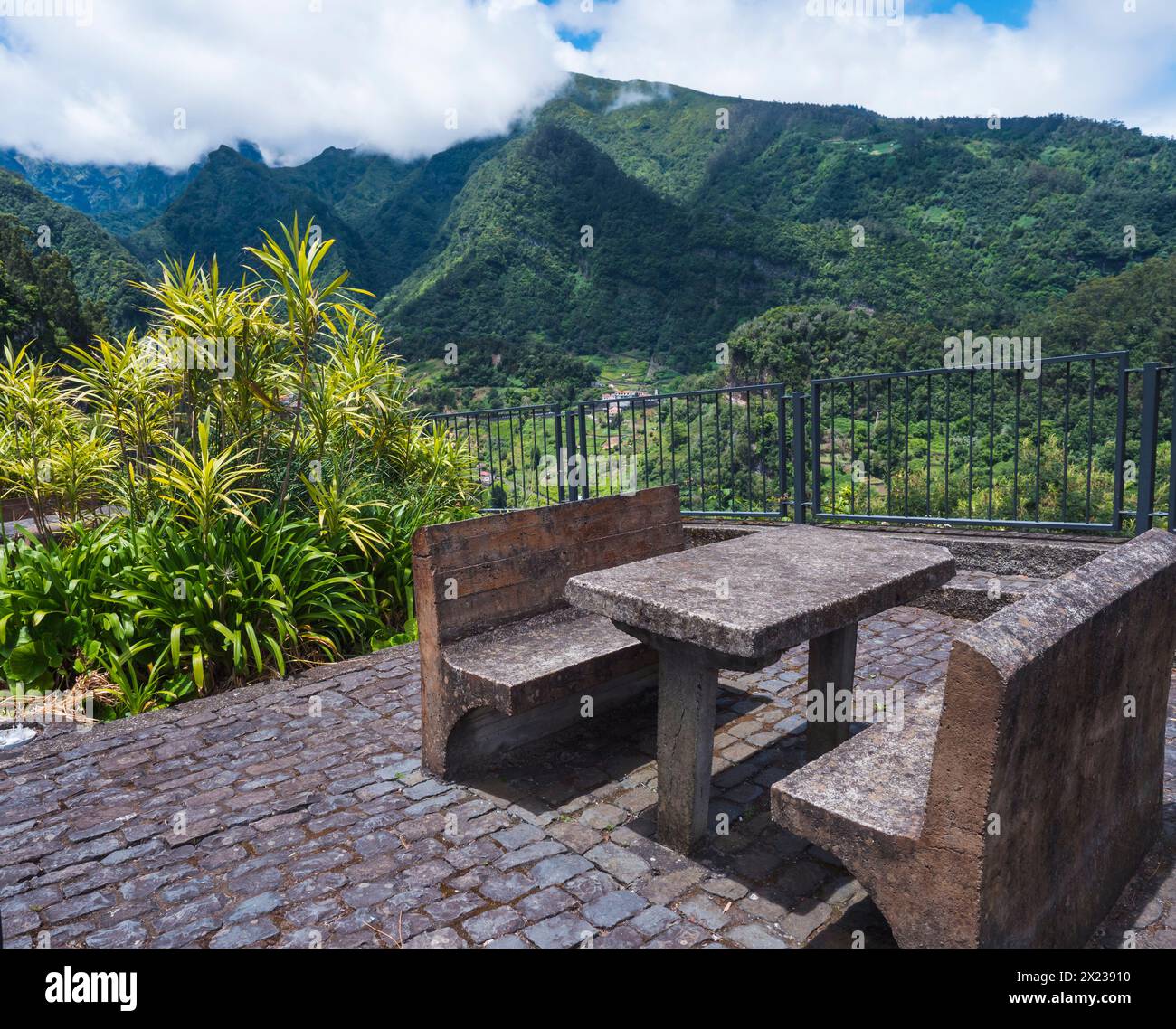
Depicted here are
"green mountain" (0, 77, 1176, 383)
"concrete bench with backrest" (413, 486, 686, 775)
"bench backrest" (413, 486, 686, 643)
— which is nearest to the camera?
"concrete bench with backrest" (413, 486, 686, 775)

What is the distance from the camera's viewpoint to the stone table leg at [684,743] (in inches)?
106

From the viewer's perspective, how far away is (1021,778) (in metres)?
1.80

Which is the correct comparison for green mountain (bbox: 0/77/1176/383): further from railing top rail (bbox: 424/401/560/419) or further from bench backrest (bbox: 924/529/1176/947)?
bench backrest (bbox: 924/529/1176/947)

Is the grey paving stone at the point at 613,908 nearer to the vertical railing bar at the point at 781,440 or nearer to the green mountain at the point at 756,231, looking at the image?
the vertical railing bar at the point at 781,440

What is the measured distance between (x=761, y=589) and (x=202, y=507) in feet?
11.3

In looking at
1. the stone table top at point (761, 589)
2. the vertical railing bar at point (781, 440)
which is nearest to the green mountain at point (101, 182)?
the vertical railing bar at point (781, 440)

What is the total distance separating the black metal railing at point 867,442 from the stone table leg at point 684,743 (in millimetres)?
2590

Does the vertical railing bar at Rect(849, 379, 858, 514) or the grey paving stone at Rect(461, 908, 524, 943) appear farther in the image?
the vertical railing bar at Rect(849, 379, 858, 514)

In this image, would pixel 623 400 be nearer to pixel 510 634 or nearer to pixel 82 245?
pixel 510 634

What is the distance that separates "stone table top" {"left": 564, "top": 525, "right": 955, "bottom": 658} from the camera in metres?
2.48

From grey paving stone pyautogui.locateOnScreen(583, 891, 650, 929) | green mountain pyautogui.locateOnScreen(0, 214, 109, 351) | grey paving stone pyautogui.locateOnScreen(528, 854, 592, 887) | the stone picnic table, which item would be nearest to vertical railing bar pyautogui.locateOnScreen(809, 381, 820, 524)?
the stone picnic table
